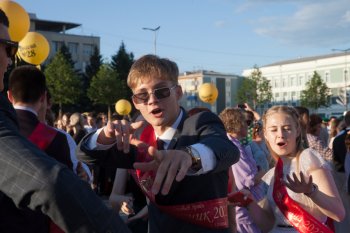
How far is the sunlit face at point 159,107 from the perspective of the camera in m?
2.49

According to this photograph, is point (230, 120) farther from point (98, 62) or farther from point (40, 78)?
point (98, 62)

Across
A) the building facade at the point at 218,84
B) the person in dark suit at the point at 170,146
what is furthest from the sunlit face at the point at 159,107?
the building facade at the point at 218,84

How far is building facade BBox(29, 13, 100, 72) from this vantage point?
248ft

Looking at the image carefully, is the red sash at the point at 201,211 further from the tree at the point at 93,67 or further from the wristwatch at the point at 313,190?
the tree at the point at 93,67

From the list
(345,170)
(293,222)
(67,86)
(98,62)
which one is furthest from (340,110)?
(293,222)

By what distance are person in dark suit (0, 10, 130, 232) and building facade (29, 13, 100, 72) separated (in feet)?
250

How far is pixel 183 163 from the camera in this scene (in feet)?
5.38

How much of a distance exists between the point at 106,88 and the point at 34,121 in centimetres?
4825

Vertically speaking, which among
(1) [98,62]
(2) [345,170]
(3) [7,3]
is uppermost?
(1) [98,62]

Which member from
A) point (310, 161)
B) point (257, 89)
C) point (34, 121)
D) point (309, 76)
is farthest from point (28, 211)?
point (309, 76)

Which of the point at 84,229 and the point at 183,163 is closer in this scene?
the point at 84,229

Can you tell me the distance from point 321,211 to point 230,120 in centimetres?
284

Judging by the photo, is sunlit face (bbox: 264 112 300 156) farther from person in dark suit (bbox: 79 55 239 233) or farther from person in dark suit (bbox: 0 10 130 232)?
person in dark suit (bbox: 0 10 130 232)

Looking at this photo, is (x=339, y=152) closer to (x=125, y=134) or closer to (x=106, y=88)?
(x=125, y=134)
